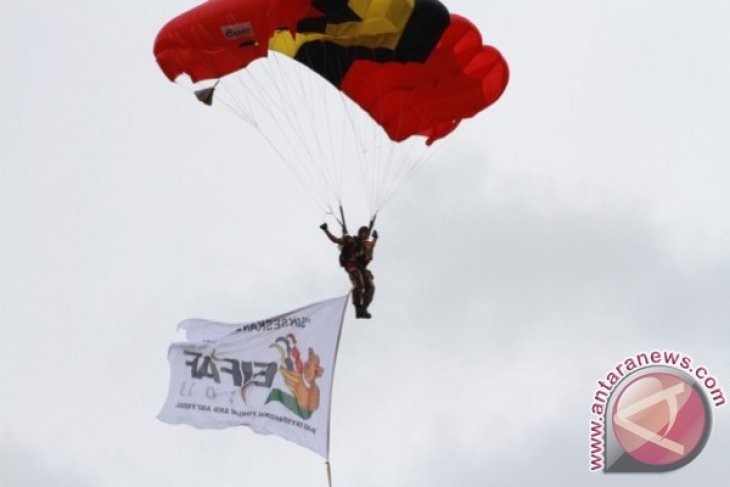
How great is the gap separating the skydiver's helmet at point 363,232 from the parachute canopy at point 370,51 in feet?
10.4

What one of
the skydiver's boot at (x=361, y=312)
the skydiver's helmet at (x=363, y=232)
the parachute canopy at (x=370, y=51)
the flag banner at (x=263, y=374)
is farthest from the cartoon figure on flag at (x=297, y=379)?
the parachute canopy at (x=370, y=51)

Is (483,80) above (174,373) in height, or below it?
above

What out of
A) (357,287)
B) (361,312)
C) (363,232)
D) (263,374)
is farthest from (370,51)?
(263,374)

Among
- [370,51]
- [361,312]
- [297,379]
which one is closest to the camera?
[297,379]

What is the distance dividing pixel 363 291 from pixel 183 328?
11.5ft

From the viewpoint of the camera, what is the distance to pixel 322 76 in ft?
161

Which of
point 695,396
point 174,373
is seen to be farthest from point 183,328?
point 695,396

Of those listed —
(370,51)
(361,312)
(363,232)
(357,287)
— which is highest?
(370,51)

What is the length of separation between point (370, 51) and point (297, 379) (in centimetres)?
600

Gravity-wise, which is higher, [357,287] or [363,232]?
[363,232]

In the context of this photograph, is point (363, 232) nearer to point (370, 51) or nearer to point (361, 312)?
point (361, 312)

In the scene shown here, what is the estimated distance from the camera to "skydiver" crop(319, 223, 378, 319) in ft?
152

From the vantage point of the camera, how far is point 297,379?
46.0 m

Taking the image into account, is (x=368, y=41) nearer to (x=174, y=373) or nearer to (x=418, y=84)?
(x=418, y=84)
